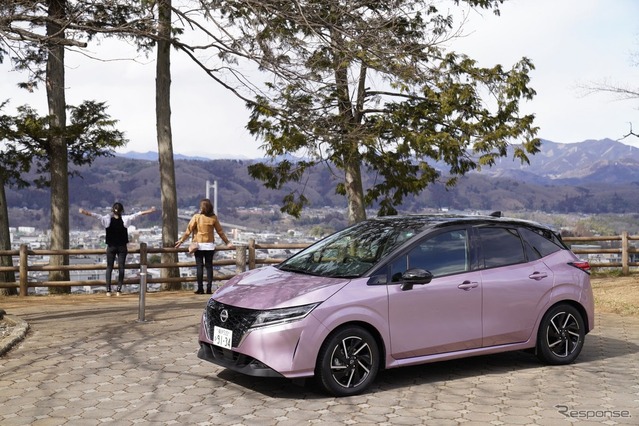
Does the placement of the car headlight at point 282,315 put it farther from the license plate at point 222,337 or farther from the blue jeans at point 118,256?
the blue jeans at point 118,256

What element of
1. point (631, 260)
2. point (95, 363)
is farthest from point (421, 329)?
point (631, 260)

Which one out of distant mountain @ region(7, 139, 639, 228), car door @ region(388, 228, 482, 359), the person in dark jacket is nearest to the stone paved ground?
car door @ region(388, 228, 482, 359)

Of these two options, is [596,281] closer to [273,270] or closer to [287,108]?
[287,108]

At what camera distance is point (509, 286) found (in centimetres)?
853

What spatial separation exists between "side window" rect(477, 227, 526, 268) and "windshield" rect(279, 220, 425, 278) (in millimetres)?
734

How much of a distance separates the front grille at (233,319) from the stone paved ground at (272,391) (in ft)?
1.93

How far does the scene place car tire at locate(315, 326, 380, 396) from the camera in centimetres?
730

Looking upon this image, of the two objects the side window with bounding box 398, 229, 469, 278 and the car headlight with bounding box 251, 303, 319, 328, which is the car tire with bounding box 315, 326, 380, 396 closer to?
the car headlight with bounding box 251, 303, 319, 328

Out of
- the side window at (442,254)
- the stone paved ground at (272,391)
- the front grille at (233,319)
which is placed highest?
the side window at (442,254)

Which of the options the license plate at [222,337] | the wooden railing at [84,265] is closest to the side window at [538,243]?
the license plate at [222,337]

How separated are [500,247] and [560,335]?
1.21m

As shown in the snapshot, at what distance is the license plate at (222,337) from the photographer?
24.6ft

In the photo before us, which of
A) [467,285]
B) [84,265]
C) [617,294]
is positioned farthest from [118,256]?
[617,294]

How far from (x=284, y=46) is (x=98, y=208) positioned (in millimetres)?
80569
